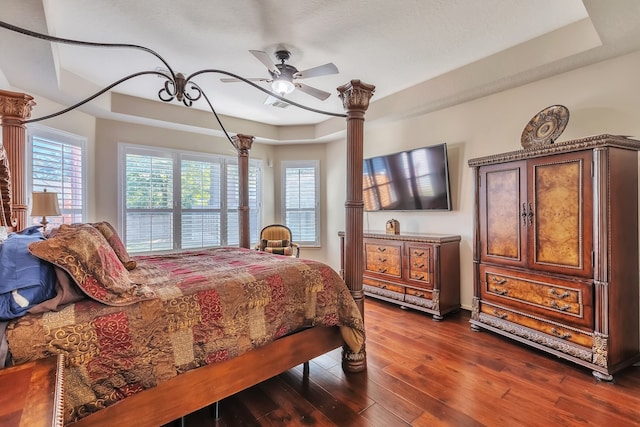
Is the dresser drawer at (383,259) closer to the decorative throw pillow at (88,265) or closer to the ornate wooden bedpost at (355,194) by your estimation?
the ornate wooden bedpost at (355,194)

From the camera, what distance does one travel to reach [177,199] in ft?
16.1

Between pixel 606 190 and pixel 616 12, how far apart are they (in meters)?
1.21

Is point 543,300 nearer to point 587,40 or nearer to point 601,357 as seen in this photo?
point 601,357

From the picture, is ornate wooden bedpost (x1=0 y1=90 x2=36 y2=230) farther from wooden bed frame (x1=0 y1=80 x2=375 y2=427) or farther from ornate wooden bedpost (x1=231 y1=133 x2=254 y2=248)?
ornate wooden bedpost (x1=231 y1=133 x2=254 y2=248)

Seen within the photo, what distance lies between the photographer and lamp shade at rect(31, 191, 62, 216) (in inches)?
119

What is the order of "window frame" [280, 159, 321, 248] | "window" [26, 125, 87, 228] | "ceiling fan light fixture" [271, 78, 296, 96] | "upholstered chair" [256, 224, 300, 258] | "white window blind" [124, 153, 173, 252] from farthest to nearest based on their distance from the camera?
"window frame" [280, 159, 321, 248], "upholstered chair" [256, 224, 300, 258], "white window blind" [124, 153, 173, 252], "window" [26, 125, 87, 228], "ceiling fan light fixture" [271, 78, 296, 96]

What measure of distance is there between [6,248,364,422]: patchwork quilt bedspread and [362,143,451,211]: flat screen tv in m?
2.04

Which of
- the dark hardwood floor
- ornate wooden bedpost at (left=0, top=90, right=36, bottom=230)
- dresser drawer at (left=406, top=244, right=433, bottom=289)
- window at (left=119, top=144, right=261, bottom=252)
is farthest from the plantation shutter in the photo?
dresser drawer at (left=406, top=244, right=433, bottom=289)

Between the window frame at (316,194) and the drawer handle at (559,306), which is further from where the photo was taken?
the window frame at (316,194)

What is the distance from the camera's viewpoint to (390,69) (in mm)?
3463

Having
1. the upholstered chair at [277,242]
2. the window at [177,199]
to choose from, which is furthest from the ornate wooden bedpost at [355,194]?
the window at [177,199]

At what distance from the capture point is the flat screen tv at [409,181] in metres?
3.88

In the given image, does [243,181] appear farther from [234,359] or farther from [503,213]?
[503,213]

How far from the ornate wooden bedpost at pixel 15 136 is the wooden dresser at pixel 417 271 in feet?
11.6
